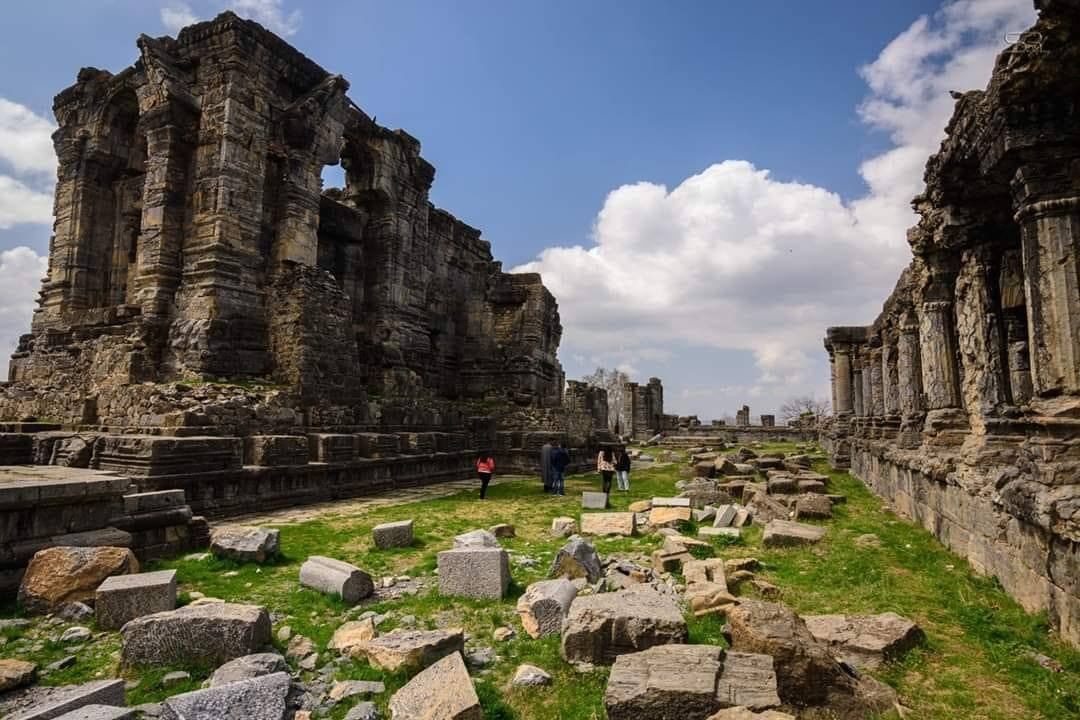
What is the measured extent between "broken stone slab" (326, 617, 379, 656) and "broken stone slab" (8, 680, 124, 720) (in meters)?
1.28

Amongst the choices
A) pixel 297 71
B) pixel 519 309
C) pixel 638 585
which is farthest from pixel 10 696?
pixel 519 309

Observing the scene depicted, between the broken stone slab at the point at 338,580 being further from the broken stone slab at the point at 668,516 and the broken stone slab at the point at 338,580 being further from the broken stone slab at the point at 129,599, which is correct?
the broken stone slab at the point at 668,516

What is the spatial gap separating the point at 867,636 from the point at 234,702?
4009 mm

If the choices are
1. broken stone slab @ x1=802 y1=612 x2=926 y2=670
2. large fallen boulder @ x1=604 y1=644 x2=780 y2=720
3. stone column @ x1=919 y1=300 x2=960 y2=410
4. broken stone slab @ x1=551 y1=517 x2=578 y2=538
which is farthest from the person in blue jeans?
large fallen boulder @ x1=604 y1=644 x2=780 y2=720

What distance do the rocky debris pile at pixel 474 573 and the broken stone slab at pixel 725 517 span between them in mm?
4252

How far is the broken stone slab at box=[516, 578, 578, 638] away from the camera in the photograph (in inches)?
177

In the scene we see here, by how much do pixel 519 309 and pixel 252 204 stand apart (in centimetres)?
1076

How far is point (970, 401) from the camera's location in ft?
26.2

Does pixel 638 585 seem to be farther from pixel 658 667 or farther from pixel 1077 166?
pixel 1077 166

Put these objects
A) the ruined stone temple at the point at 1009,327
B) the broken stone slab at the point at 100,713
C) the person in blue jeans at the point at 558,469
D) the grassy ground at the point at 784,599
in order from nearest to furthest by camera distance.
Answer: the broken stone slab at the point at 100,713 → the grassy ground at the point at 784,599 → the ruined stone temple at the point at 1009,327 → the person in blue jeans at the point at 558,469

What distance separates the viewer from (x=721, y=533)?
26.1ft

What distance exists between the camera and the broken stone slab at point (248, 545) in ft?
21.1

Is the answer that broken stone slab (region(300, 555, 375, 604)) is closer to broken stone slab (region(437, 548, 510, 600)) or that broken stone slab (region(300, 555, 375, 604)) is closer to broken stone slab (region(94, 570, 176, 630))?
broken stone slab (region(437, 548, 510, 600))

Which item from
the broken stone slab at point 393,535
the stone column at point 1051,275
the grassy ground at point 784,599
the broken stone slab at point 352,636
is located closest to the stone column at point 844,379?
the grassy ground at point 784,599
